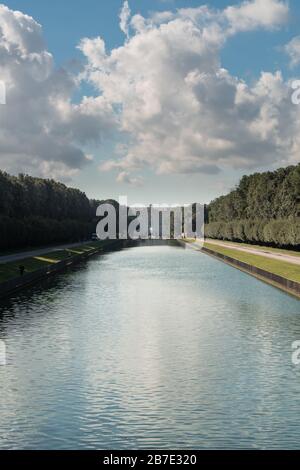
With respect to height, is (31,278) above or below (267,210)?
below

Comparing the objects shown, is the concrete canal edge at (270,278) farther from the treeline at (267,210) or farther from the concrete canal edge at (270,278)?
the treeline at (267,210)

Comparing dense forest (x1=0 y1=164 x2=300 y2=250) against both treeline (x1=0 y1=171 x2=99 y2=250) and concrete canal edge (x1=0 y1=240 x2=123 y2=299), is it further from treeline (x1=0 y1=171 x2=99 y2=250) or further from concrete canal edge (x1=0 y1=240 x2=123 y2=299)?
concrete canal edge (x1=0 y1=240 x2=123 y2=299)

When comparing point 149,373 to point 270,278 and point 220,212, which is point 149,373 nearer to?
point 270,278

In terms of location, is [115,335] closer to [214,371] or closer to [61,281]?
[214,371]

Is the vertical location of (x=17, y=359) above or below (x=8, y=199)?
below

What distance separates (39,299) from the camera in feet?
109

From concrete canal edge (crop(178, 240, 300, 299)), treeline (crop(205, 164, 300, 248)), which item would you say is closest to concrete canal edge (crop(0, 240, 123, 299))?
concrete canal edge (crop(178, 240, 300, 299))

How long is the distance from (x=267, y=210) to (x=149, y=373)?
9990 centimetres

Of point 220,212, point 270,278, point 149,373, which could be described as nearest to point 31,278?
point 270,278

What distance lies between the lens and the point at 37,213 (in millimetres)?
137250

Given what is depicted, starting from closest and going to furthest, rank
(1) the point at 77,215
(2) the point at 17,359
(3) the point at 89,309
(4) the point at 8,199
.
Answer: (2) the point at 17,359
(3) the point at 89,309
(4) the point at 8,199
(1) the point at 77,215

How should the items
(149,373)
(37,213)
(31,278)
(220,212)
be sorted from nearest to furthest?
(149,373), (31,278), (37,213), (220,212)

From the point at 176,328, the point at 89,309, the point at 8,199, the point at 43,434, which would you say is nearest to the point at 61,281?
the point at 89,309
